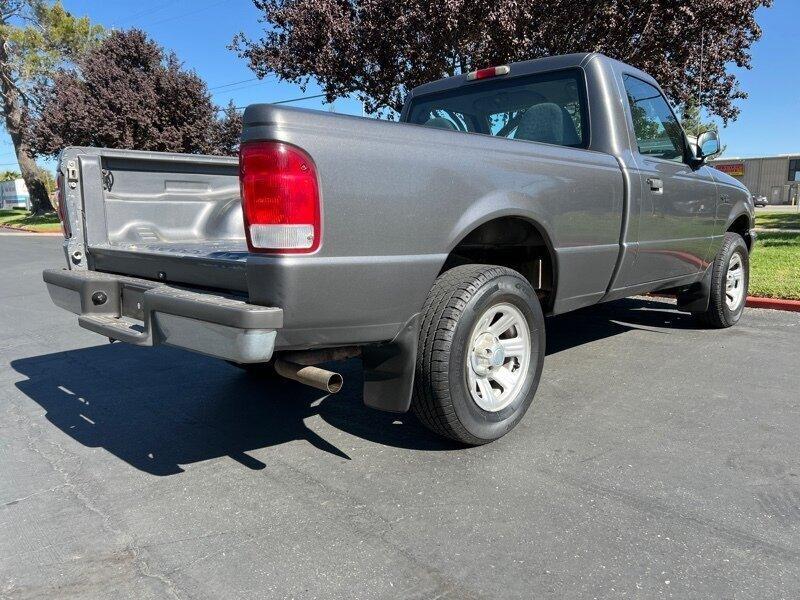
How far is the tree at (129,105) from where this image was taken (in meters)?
23.4

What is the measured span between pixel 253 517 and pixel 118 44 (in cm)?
2660

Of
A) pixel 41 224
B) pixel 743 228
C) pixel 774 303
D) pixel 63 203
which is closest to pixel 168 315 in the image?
pixel 63 203

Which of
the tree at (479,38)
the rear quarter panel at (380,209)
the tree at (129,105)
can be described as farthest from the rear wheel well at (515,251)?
the tree at (129,105)

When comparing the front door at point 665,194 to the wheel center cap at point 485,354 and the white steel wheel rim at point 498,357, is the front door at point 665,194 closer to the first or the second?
the white steel wheel rim at point 498,357

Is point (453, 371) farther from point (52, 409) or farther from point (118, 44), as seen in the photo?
point (118, 44)

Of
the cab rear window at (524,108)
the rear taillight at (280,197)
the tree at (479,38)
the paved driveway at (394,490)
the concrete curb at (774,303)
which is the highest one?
the tree at (479,38)

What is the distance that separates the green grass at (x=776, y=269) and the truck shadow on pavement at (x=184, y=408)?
9.16ft

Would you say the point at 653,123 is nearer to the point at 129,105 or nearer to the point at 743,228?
the point at 743,228

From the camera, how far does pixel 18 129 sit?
3309cm

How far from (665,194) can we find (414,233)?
2.53 meters

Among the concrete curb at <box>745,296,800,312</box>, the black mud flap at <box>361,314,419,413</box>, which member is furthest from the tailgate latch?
the concrete curb at <box>745,296,800,312</box>

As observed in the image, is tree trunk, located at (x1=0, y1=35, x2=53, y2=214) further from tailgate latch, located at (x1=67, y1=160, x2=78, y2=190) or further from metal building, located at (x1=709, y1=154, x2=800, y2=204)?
metal building, located at (x1=709, y1=154, x2=800, y2=204)

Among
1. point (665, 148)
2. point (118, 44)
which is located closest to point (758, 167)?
point (118, 44)

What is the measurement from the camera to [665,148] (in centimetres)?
464
